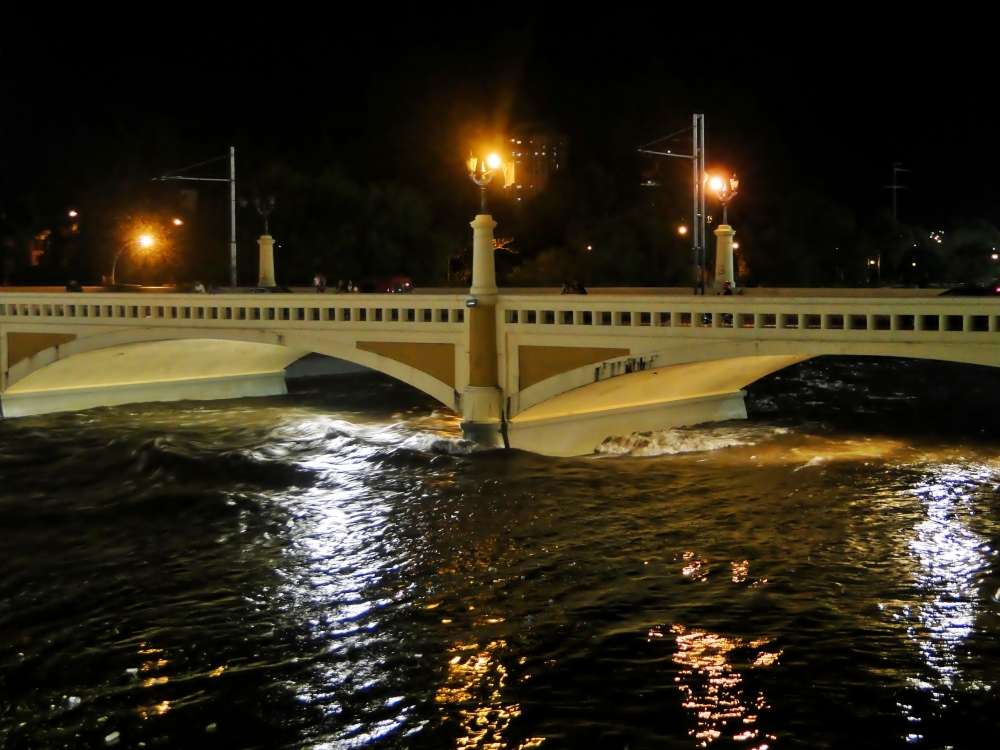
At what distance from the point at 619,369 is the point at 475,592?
7.80m

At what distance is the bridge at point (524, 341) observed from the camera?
62.3 feet

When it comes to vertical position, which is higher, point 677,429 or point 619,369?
point 619,369

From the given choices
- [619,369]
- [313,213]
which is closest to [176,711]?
[619,369]

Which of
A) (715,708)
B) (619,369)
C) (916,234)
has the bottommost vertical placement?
(715,708)

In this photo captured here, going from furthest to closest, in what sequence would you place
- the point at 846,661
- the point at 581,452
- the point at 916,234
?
1. the point at 916,234
2. the point at 581,452
3. the point at 846,661

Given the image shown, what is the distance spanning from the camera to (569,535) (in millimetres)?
17078

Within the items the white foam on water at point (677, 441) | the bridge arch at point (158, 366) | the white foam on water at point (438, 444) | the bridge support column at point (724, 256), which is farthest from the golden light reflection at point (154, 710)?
the bridge support column at point (724, 256)

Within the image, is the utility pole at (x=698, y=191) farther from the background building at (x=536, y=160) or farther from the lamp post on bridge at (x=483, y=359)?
the background building at (x=536, y=160)

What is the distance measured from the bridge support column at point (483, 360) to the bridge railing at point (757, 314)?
0.36 meters

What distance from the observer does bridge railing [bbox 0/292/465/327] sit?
960 inches

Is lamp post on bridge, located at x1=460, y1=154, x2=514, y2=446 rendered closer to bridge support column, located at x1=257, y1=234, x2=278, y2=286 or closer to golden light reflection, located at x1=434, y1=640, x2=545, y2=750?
golden light reflection, located at x1=434, y1=640, x2=545, y2=750

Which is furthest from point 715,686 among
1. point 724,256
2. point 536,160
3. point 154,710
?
point 536,160

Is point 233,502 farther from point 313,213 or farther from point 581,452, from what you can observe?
point 313,213

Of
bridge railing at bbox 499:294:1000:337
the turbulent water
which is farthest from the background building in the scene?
bridge railing at bbox 499:294:1000:337
